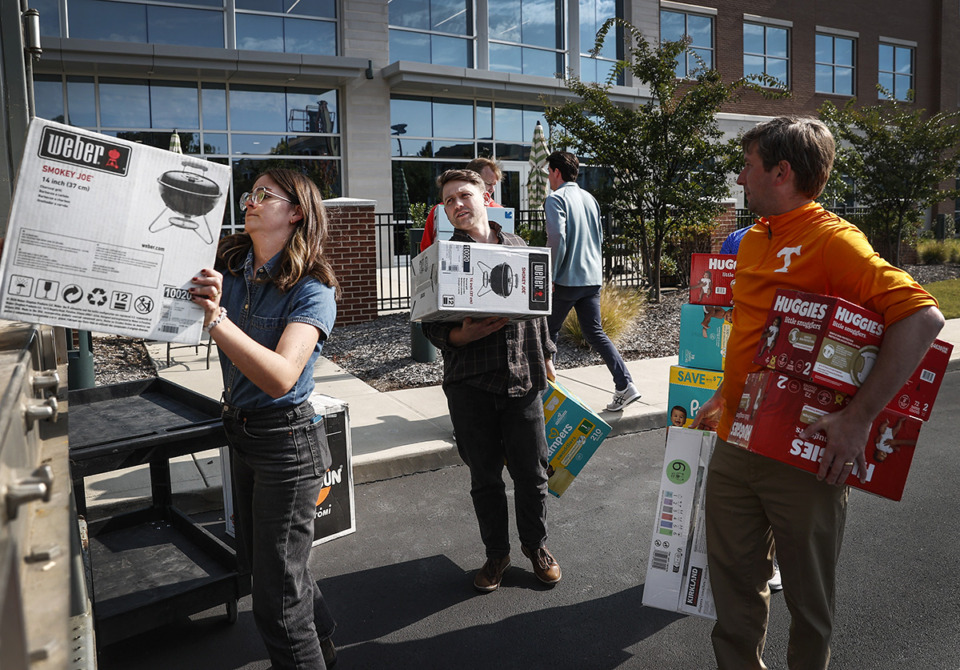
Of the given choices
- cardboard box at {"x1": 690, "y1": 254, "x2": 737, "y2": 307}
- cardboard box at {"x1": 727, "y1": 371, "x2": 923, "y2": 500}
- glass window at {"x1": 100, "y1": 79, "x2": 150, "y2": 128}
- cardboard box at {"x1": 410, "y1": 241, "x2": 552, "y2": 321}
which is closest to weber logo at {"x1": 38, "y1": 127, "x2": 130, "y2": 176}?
cardboard box at {"x1": 410, "y1": 241, "x2": 552, "y2": 321}

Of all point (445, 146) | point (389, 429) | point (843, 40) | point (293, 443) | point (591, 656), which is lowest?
point (591, 656)

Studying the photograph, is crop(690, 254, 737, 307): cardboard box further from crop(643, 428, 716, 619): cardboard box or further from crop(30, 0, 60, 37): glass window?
crop(30, 0, 60, 37): glass window

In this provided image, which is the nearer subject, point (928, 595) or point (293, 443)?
point (293, 443)

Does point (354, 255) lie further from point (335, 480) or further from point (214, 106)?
point (214, 106)

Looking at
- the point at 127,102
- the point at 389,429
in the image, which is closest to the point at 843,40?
the point at 127,102

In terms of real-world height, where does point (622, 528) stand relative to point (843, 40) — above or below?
below

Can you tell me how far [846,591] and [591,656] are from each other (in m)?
1.48

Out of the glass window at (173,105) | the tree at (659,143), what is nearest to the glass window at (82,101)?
the glass window at (173,105)

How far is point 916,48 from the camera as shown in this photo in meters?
29.8

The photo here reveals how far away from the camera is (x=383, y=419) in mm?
6578

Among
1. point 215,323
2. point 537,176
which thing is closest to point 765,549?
point 215,323

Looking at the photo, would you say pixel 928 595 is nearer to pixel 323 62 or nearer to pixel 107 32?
pixel 323 62

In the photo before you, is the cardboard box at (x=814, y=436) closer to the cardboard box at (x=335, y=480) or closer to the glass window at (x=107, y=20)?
the cardboard box at (x=335, y=480)

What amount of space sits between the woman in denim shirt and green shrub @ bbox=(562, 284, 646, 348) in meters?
7.08
